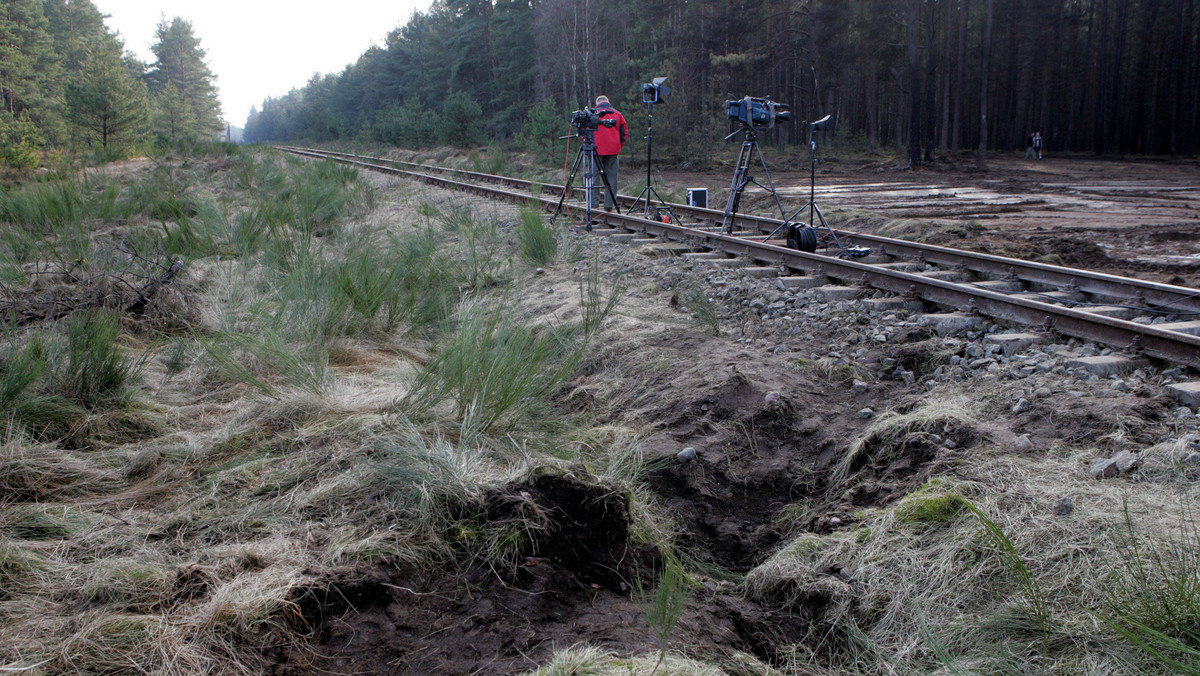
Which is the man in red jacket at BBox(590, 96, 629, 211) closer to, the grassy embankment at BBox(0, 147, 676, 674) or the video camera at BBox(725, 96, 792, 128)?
the video camera at BBox(725, 96, 792, 128)

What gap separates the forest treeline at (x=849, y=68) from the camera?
3284 centimetres

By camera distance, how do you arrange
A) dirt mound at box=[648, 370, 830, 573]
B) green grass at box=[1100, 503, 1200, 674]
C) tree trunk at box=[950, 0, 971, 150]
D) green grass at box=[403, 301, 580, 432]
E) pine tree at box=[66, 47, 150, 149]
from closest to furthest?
1. green grass at box=[1100, 503, 1200, 674]
2. dirt mound at box=[648, 370, 830, 573]
3. green grass at box=[403, 301, 580, 432]
4. pine tree at box=[66, 47, 150, 149]
5. tree trunk at box=[950, 0, 971, 150]

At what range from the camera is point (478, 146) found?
32.6 meters

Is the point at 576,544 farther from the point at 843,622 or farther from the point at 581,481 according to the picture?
the point at 843,622

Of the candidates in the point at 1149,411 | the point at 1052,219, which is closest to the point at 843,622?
the point at 1149,411

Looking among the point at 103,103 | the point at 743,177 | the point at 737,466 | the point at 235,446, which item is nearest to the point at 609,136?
the point at 743,177

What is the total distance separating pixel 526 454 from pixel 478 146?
103ft

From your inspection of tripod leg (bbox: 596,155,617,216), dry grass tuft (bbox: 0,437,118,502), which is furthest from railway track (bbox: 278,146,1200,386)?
dry grass tuft (bbox: 0,437,118,502)

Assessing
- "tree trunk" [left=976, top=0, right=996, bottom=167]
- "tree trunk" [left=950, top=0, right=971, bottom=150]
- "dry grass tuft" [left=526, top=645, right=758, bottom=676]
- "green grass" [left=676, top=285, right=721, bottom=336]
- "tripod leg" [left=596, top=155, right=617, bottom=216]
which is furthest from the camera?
"tree trunk" [left=950, top=0, right=971, bottom=150]

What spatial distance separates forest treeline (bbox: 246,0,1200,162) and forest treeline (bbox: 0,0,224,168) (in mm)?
12631

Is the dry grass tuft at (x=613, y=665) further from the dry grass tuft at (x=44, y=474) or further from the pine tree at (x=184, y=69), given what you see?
the pine tree at (x=184, y=69)

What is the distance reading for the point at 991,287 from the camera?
241 inches

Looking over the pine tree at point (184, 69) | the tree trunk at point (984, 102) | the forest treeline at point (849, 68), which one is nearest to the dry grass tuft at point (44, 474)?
the forest treeline at point (849, 68)

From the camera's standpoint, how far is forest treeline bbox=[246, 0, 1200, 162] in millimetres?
32844
